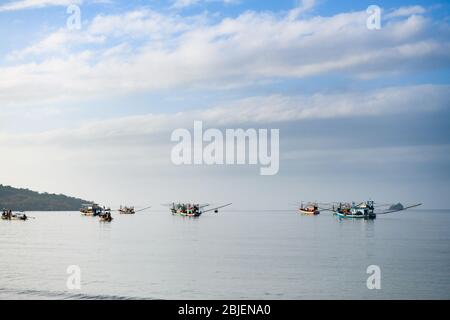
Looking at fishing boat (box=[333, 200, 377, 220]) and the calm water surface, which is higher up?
fishing boat (box=[333, 200, 377, 220])

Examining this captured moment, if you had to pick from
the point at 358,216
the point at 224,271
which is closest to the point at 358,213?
the point at 358,216

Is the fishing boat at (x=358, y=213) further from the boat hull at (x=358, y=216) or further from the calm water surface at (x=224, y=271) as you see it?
the calm water surface at (x=224, y=271)

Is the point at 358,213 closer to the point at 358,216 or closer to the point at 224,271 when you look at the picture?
the point at 358,216

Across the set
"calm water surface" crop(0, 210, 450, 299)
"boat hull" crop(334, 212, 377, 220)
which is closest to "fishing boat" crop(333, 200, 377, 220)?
"boat hull" crop(334, 212, 377, 220)

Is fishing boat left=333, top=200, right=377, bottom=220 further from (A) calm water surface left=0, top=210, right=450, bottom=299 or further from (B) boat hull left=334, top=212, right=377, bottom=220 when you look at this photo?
(A) calm water surface left=0, top=210, right=450, bottom=299

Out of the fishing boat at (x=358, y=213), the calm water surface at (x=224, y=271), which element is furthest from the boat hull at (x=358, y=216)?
the calm water surface at (x=224, y=271)

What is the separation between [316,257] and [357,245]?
1953cm

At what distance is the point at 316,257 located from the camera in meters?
65.8

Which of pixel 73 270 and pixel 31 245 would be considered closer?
pixel 73 270

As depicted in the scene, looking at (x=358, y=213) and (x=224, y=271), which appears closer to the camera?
(x=224, y=271)
